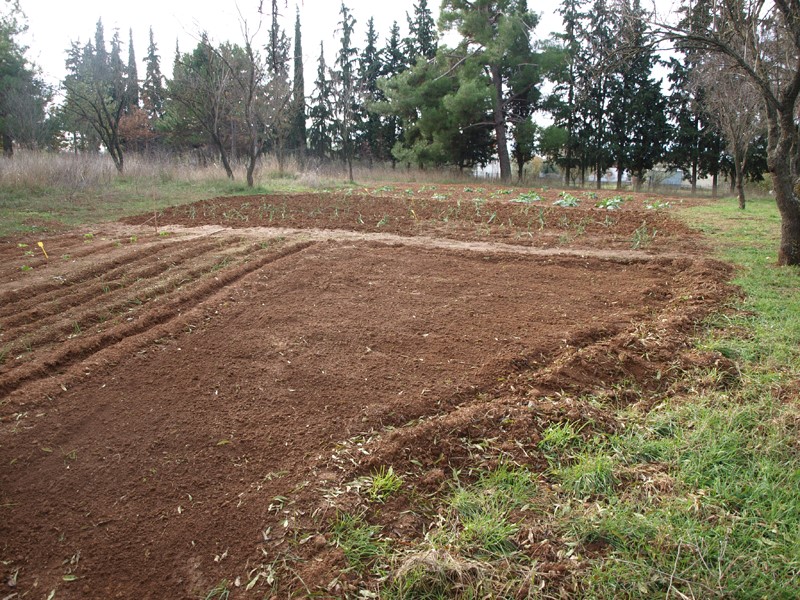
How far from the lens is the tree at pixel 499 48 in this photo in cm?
2131

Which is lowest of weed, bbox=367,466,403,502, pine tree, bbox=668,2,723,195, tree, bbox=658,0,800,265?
weed, bbox=367,466,403,502

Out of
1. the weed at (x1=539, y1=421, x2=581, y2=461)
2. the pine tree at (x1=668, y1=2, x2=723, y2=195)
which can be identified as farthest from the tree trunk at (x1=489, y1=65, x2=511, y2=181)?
Result: the weed at (x1=539, y1=421, x2=581, y2=461)

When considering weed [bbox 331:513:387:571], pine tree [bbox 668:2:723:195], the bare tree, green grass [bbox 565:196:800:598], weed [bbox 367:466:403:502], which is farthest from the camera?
pine tree [bbox 668:2:723:195]

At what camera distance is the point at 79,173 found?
12094 mm

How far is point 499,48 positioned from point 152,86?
2363 cm

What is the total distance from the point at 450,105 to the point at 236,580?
2273 centimetres

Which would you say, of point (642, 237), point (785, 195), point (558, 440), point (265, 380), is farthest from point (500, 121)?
point (558, 440)

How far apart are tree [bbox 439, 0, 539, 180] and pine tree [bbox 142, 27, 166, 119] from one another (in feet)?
61.9

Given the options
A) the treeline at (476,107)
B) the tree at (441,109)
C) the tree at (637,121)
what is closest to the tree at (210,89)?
the treeline at (476,107)

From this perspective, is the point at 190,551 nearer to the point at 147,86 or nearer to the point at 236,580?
the point at 236,580

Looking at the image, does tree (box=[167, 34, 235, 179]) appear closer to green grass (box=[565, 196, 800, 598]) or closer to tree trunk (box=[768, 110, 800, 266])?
tree trunk (box=[768, 110, 800, 266])

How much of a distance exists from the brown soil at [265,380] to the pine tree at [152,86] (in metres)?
30.8

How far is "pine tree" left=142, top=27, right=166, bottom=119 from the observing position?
33.0 metres

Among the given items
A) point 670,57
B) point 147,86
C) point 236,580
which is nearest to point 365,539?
point 236,580
